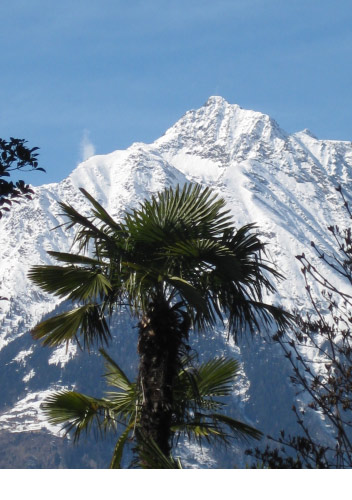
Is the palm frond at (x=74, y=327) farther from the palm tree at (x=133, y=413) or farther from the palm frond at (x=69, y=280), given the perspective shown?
the palm tree at (x=133, y=413)

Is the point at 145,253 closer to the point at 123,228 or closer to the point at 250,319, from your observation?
the point at 123,228

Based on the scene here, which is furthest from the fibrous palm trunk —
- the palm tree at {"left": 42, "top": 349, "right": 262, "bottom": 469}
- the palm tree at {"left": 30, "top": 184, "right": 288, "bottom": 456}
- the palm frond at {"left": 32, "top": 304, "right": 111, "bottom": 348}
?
Answer: the palm frond at {"left": 32, "top": 304, "right": 111, "bottom": 348}

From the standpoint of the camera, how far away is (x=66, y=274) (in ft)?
28.7

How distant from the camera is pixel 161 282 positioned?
847 centimetres

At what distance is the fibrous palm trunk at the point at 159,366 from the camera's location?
8031mm

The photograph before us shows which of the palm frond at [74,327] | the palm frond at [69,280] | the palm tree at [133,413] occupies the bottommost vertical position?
the palm tree at [133,413]

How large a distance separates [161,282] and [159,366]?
81 centimetres

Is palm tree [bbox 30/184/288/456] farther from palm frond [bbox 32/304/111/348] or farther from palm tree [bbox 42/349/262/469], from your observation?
palm tree [bbox 42/349/262/469]

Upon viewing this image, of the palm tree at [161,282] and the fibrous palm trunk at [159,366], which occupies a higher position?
the palm tree at [161,282]

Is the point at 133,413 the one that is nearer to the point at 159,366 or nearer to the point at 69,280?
the point at 159,366

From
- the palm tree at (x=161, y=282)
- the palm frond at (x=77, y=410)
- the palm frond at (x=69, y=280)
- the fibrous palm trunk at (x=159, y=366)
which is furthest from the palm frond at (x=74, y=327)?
the fibrous palm trunk at (x=159, y=366)

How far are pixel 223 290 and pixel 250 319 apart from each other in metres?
0.42

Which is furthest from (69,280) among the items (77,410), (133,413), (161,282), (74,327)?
(133,413)
